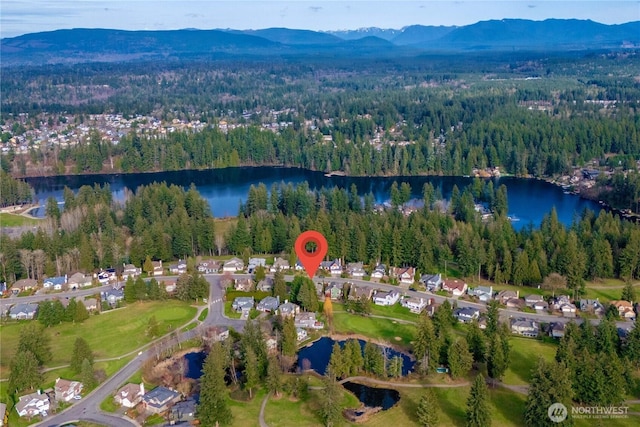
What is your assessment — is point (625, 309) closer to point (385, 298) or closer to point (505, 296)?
point (505, 296)

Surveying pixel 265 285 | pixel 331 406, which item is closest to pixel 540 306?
pixel 331 406

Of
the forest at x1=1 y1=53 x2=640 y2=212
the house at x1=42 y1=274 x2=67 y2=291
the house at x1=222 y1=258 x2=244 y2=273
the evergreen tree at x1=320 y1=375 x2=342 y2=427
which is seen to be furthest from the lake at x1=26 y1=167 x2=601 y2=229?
the evergreen tree at x1=320 y1=375 x2=342 y2=427

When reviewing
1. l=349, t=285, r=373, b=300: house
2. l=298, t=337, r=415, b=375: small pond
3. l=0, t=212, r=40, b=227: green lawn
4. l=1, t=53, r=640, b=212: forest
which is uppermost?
l=1, t=53, r=640, b=212: forest

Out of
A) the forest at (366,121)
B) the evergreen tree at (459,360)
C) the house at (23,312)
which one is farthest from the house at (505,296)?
the house at (23,312)

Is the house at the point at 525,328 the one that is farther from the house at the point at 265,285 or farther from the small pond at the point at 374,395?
the house at the point at 265,285

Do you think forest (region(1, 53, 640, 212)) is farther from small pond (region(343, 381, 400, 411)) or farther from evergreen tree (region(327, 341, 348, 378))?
evergreen tree (region(327, 341, 348, 378))
